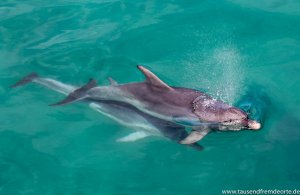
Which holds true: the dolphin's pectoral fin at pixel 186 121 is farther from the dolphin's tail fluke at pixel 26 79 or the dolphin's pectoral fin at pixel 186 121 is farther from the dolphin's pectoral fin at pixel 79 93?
the dolphin's tail fluke at pixel 26 79

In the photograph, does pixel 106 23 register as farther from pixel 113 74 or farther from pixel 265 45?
pixel 265 45

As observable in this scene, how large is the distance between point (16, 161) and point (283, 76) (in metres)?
6.98

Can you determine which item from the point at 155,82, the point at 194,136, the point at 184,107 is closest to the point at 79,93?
the point at 155,82

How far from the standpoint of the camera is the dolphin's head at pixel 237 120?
27.8 ft

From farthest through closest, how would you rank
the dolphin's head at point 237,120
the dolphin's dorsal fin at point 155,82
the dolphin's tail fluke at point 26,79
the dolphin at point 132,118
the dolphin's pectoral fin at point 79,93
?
the dolphin's tail fluke at point 26,79 < the dolphin's pectoral fin at point 79,93 < the dolphin at point 132,118 < the dolphin's dorsal fin at point 155,82 < the dolphin's head at point 237,120

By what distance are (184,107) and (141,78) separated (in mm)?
2633

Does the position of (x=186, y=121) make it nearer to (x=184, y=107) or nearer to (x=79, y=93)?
(x=184, y=107)

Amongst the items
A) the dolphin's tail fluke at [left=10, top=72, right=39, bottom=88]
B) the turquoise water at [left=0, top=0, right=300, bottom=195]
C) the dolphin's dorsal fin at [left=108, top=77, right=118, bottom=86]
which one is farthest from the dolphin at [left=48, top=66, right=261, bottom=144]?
the dolphin's tail fluke at [left=10, top=72, right=39, bottom=88]

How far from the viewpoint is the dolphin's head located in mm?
8461

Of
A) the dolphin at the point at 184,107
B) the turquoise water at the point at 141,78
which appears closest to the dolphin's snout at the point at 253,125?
the dolphin at the point at 184,107

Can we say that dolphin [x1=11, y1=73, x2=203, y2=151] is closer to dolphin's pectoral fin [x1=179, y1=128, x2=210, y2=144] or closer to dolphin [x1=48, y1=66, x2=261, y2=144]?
dolphin [x1=48, y1=66, x2=261, y2=144]

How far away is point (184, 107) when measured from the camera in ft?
29.2

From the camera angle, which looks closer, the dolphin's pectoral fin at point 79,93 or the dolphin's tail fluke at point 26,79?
the dolphin's pectoral fin at point 79,93

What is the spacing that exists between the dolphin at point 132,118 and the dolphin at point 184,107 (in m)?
0.14
